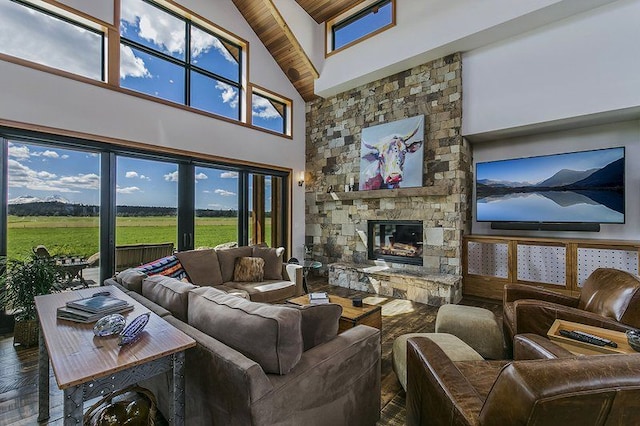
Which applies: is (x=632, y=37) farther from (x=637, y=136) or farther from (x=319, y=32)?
(x=319, y=32)

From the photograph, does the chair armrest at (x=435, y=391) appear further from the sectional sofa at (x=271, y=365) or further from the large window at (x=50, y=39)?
the large window at (x=50, y=39)

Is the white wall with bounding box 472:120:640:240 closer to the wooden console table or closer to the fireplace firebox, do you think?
the fireplace firebox

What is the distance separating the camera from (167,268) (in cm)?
331

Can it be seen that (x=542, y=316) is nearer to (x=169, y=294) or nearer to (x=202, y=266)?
(x=169, y=294)

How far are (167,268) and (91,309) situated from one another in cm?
178

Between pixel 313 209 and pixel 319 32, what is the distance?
3716 mm

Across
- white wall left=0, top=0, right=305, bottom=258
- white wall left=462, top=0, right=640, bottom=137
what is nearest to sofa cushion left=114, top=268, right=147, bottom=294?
white wall left=0, top=0, right=305, bottom=258

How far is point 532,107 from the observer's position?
4.00 meters

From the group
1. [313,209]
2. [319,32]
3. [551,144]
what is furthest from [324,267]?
[319,32]

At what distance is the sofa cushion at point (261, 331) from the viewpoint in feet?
4.15

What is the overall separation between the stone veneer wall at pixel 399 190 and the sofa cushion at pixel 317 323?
3572 mm

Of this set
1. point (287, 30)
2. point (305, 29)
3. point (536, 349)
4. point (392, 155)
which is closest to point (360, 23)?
point (305, 29)

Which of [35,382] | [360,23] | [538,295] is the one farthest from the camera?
[360,23]

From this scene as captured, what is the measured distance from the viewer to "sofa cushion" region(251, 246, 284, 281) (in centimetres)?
419
